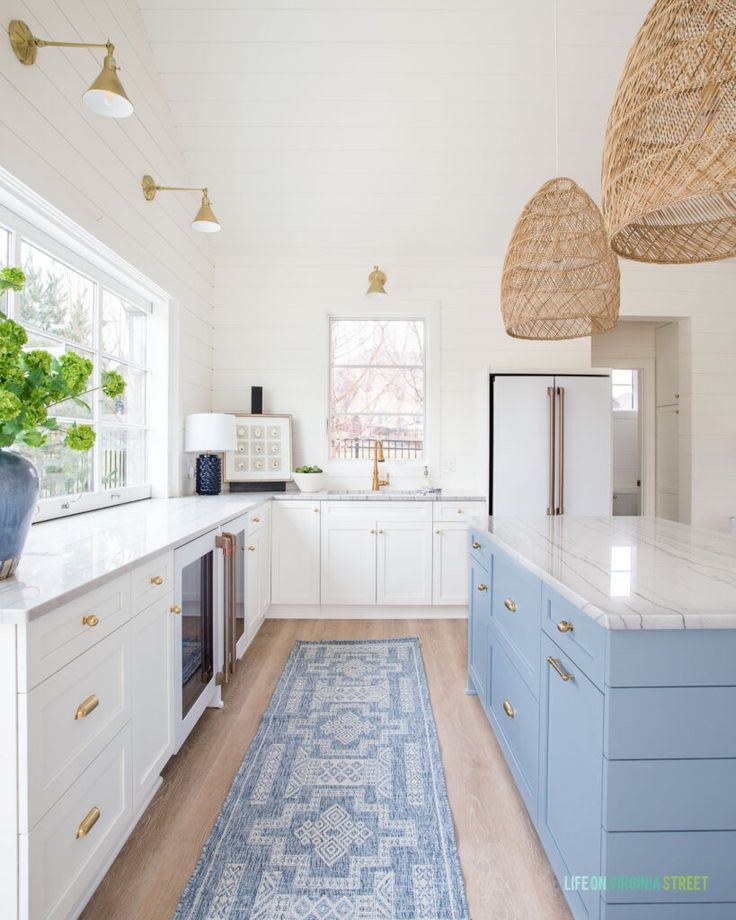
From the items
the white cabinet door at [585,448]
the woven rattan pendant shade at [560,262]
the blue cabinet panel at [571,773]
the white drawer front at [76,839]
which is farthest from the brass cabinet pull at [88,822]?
Answer: the white cabinet door at [585,448]

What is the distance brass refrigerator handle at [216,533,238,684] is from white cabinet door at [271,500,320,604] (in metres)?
1.06

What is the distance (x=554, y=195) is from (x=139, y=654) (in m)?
2.10

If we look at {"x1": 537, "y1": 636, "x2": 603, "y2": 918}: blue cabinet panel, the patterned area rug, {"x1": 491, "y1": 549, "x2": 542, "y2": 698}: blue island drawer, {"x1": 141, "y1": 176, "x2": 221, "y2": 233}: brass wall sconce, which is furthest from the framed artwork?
{"x1": 537, "y1": 636, "x2": 603, "y2": 918}: blue cabinet panel

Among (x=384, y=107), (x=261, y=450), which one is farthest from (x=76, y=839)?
(x=384, y=107)

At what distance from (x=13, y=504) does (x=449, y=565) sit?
2.85 metres

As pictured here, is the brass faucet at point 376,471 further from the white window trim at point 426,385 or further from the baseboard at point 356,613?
the baseboard at point 356,613

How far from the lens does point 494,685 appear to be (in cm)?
204

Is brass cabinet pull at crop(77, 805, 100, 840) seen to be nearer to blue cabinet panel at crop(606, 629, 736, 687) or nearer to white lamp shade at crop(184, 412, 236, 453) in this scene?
blue cabinet panel at crop(606, 629, 736, 687)

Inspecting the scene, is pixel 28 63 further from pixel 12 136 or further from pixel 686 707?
pixel 686 707

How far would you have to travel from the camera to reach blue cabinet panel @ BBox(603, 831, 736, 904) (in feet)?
3.51

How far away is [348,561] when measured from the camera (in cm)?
361

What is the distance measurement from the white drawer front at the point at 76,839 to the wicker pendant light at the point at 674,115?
1.80m

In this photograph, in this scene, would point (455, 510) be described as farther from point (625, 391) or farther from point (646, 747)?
point (625, 391)

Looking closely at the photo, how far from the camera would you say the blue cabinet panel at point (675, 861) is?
1.07m
